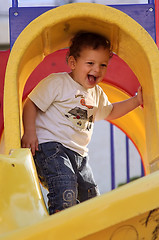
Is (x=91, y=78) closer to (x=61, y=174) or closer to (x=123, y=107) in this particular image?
(x=123, y=107)

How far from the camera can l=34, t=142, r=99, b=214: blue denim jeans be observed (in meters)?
1.61

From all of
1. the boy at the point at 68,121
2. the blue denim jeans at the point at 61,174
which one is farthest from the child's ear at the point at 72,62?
the blue denim jeans at the point at 61,174

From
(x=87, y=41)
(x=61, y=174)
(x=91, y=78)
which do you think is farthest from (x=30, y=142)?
(x=87, y=41)

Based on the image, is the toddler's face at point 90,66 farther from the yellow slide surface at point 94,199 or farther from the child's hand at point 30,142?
the child's hand at point 30,142

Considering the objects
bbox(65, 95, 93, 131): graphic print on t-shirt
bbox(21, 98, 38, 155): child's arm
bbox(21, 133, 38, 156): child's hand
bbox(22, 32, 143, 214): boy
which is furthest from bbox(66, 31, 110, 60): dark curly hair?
bbox(21, 133, 38, 156): child's hand

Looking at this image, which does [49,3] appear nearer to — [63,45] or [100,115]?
[63,45]

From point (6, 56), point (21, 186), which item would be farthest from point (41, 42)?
point (21, 186)

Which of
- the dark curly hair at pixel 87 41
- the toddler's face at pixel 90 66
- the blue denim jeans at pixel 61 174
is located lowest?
the blue denim jeans at pixel 61 174

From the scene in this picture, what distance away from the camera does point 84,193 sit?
1865 millimetres

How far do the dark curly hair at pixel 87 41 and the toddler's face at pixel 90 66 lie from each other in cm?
2

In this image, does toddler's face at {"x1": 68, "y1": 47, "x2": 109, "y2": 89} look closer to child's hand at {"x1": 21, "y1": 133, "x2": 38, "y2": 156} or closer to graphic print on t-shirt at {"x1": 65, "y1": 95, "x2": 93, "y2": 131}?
graphic print on t-shirt at {"x1": 65, "y1": 95, "x2": 93, "y2": 131}

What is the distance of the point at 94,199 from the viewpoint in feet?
3.11

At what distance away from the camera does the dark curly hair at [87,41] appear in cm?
184

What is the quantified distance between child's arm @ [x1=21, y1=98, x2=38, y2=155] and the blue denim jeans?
1.6 inches
